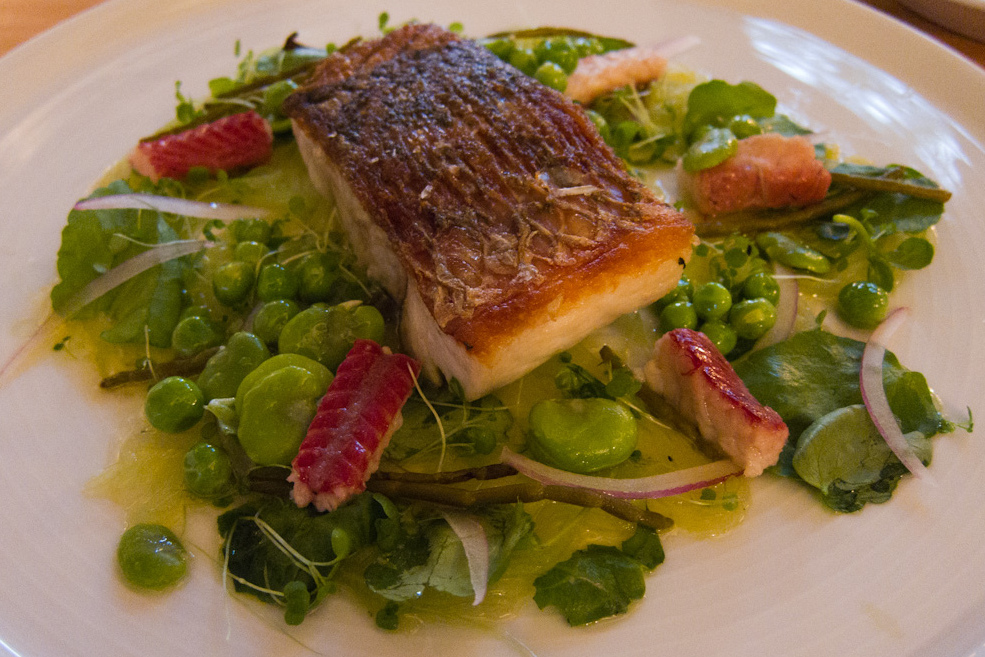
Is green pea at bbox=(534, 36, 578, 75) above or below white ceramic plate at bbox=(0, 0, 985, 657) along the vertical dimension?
above

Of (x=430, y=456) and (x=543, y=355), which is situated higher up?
(x=543, y=355)

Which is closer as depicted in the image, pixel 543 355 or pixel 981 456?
pixel 981 456

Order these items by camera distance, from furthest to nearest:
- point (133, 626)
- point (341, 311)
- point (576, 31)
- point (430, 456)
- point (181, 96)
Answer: point (576, 31) < point (181, 96) < point (341, 311) < point (430, 456) < point (133, 626)

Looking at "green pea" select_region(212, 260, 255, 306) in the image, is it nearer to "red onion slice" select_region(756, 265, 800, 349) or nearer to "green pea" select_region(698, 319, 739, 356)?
→ "green pea" select_region(698, 319, 739, 356)

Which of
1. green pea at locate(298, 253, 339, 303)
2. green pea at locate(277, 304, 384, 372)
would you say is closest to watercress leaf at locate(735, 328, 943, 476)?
green pea at locate(277, 304, 384, 372)

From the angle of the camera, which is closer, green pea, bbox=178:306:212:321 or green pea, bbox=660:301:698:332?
A: green pea, bbox=660:301:698:332

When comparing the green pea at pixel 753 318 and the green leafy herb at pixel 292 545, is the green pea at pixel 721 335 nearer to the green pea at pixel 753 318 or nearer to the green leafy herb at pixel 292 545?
the green pea at pixel 753 318

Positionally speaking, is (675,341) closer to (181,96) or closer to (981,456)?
(981,456)

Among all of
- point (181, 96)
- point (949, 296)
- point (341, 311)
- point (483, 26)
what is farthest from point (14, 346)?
point (949, 296)
